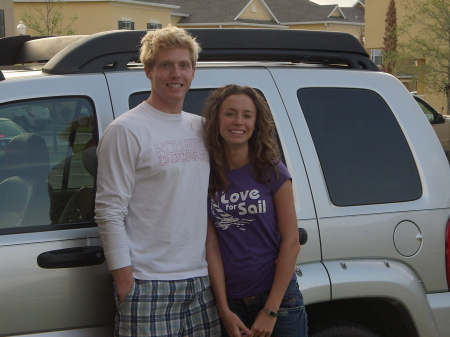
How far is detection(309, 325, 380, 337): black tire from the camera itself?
3053mm

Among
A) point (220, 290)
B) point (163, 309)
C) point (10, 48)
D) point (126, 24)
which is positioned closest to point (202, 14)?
point (126, 24)

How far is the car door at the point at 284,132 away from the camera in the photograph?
289 centimetres

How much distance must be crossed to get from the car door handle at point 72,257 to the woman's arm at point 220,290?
41 cm

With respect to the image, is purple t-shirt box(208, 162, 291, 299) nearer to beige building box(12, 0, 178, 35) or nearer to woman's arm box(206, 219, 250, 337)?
woman's arm box(206, 219, 250, 337)

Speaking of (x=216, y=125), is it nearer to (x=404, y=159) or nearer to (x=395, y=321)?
(x=404, y=159)

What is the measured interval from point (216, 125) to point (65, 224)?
27.5 inches

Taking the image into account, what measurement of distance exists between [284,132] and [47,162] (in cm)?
105

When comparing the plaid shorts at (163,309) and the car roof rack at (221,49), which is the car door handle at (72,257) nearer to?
the plaid shorts at (163,309)

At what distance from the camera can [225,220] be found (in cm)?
262

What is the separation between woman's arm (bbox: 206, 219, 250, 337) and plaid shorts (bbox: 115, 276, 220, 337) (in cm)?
4

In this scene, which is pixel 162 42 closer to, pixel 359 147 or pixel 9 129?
pixel 9 129

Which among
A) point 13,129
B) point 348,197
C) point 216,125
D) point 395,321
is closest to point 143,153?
point 216,125

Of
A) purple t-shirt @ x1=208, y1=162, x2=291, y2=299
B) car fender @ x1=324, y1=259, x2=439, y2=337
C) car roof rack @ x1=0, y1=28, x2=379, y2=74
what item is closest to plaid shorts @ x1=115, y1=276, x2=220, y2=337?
purple t-shirt @ x1=208, y1=162, x2=291, y2=299

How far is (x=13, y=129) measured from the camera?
2.66m
